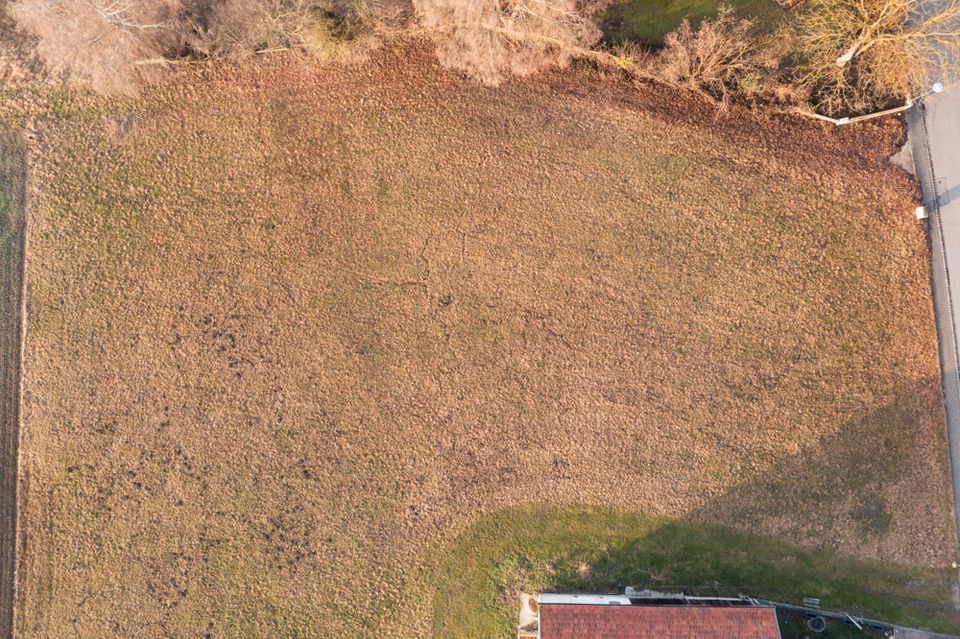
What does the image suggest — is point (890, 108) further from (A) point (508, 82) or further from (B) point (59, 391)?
(B) point (59, 391)

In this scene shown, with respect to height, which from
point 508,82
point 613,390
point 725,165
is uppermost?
point 508,82

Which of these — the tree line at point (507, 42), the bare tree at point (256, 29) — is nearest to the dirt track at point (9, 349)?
the tree line at point (507, 42)

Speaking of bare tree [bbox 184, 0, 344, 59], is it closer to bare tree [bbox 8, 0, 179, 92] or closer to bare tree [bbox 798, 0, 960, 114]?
bare tree [bbox 8, 0, 179, 92]

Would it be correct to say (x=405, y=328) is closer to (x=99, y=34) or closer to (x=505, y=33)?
(x=505, y=33)

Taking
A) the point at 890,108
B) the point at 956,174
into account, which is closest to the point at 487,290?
the point at 890,108

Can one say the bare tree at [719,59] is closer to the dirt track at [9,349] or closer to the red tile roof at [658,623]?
the red tile roof at [658,623]
